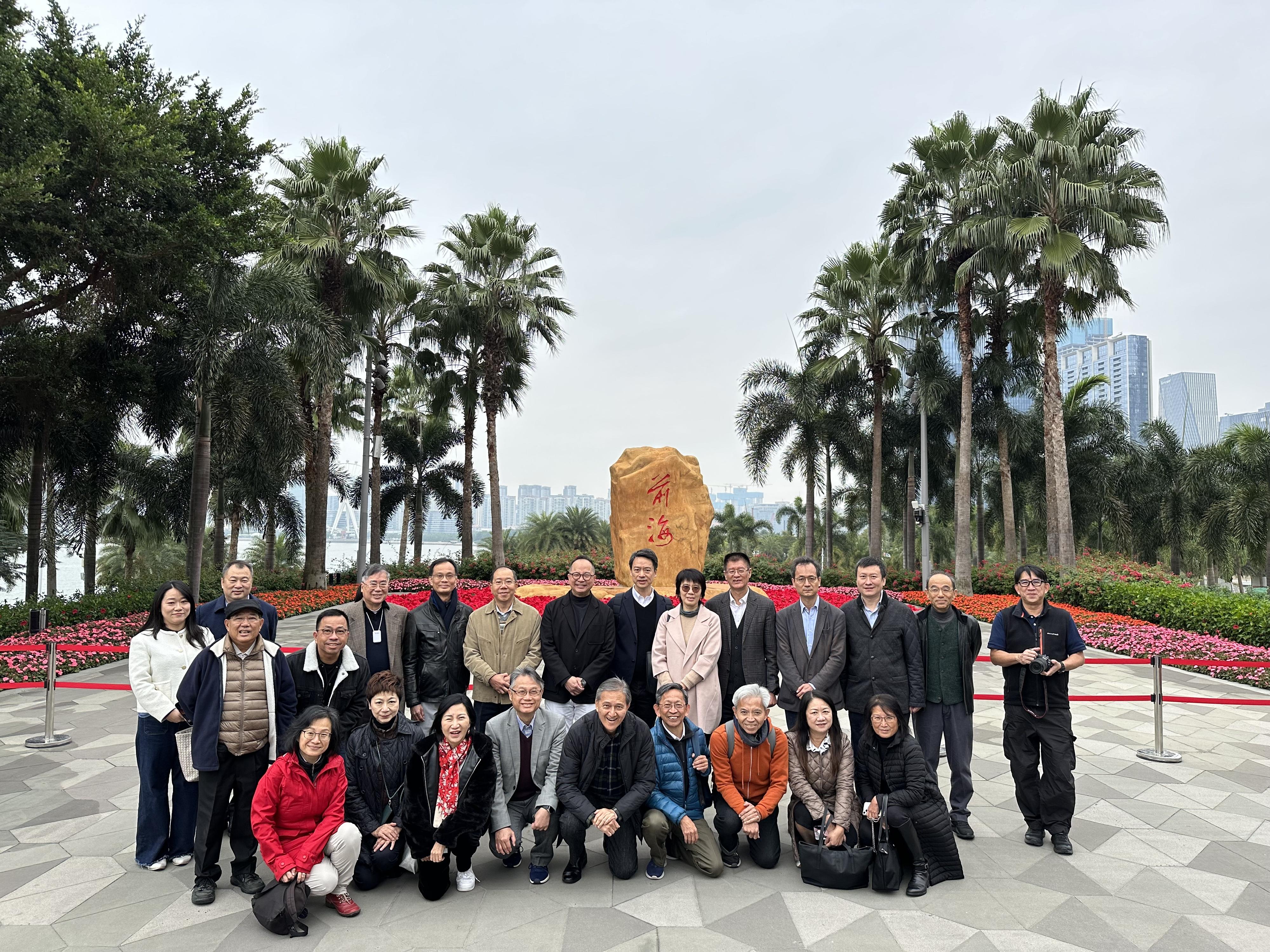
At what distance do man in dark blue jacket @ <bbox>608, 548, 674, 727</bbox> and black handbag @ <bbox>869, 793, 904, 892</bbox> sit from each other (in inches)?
65.2

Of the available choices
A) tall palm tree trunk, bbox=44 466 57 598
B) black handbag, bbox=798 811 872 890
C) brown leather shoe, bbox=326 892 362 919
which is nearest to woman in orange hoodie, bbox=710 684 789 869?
black handbag, bbox=798 811 872 890

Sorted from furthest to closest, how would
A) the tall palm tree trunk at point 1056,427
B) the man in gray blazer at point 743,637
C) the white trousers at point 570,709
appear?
the tall palm tree trunk at point 1056,427, the man in gray blazer at point 743,637, the white trousers at point 570,709

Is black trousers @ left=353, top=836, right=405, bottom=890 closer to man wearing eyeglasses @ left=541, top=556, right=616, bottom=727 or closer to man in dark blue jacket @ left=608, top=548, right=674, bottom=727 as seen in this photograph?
man wearing eyeglasses @ left=541, top=556, right=616, bottom=727

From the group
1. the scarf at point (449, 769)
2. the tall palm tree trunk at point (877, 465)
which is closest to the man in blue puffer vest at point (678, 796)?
the scarf at point (449, 769)

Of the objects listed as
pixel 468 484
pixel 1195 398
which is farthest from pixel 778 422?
pixel 1195 398

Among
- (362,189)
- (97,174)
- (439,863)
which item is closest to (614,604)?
(439,863)

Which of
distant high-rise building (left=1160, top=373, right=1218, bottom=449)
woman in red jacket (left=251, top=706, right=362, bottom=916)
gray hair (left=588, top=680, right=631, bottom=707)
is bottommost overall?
woman in red jacket (left=251, top=706, right=362, bottom=916)

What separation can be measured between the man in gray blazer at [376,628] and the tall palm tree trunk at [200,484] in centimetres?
1074

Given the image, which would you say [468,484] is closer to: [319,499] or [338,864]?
[319,499]

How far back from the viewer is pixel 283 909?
3.30 m

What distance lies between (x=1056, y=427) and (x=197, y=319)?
17.6 meters

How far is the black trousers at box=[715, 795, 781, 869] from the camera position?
4.04m

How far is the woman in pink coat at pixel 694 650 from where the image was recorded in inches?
185

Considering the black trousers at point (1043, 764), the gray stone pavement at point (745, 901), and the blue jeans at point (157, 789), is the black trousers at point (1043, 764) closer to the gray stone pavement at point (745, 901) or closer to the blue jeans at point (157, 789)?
the gray stone pavement at point (745, 901)
